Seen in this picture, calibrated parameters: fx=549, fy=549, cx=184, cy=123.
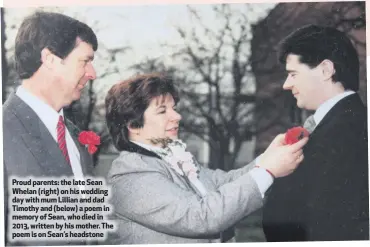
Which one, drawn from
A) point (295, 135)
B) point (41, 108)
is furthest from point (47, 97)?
point (295, 135)

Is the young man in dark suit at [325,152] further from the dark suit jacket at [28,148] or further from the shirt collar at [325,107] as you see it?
the dark suit jacket at [28,148]

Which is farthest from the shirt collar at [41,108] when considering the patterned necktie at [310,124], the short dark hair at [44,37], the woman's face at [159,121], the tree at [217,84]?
the patterned necktie at [310,124]

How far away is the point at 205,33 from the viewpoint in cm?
345

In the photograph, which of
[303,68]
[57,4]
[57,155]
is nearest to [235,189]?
[303,68]

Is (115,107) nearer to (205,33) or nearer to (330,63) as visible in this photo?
(205,33)

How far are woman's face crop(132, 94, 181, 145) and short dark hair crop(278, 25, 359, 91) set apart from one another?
756mm

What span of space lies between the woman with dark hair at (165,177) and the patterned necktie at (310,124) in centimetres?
11

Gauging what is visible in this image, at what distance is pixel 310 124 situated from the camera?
134 inches

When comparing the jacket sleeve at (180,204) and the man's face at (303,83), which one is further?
the man's face at (303,83)

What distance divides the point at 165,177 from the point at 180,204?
19 cm

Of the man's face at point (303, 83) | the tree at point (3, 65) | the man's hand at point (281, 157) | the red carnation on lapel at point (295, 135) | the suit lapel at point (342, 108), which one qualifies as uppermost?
the tree at point (3, 65)

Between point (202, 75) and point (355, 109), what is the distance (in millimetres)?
980

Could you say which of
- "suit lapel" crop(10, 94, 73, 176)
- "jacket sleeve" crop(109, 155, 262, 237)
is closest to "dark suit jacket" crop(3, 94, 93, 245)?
"suit lapel" crop(10, 94, 73, 176)

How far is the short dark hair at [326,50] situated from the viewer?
3.43m
